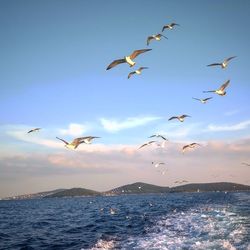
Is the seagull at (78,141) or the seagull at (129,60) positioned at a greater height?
the seagull at (129,60)

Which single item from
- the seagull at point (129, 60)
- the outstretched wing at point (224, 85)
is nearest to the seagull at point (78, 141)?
the seagull at point (129, 60)

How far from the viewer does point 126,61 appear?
46.5 ft

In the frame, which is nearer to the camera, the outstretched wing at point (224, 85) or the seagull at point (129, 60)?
the seagull at point (129, 60)

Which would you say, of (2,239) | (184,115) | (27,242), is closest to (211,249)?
(184,115)

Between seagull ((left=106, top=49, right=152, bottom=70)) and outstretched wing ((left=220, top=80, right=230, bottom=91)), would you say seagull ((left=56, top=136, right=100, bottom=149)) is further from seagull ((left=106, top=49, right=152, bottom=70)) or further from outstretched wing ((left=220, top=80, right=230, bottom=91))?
outstretched wing ((left=220, top=80, right=230, bottom=91))

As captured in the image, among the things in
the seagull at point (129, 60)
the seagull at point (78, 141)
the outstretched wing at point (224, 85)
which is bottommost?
the seagull at point (78, 141)

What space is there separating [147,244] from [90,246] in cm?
454

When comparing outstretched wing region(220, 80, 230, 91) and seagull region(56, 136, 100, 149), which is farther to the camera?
outstretched wing region(220, 80, 230, 91)

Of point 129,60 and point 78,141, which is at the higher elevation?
point 129,60

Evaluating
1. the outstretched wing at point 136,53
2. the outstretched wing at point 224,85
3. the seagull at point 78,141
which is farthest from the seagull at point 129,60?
the outstretched wing at point 224,85

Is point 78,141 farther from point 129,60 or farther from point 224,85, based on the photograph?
point 224,85

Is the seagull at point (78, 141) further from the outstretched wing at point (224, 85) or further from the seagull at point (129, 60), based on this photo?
the outstretched wing at point (224, 85)

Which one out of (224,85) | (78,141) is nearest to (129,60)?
(78,141)

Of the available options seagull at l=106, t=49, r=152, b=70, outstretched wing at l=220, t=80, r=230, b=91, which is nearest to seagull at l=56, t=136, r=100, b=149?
seagull at l=106, t=49, r=152, b=70
